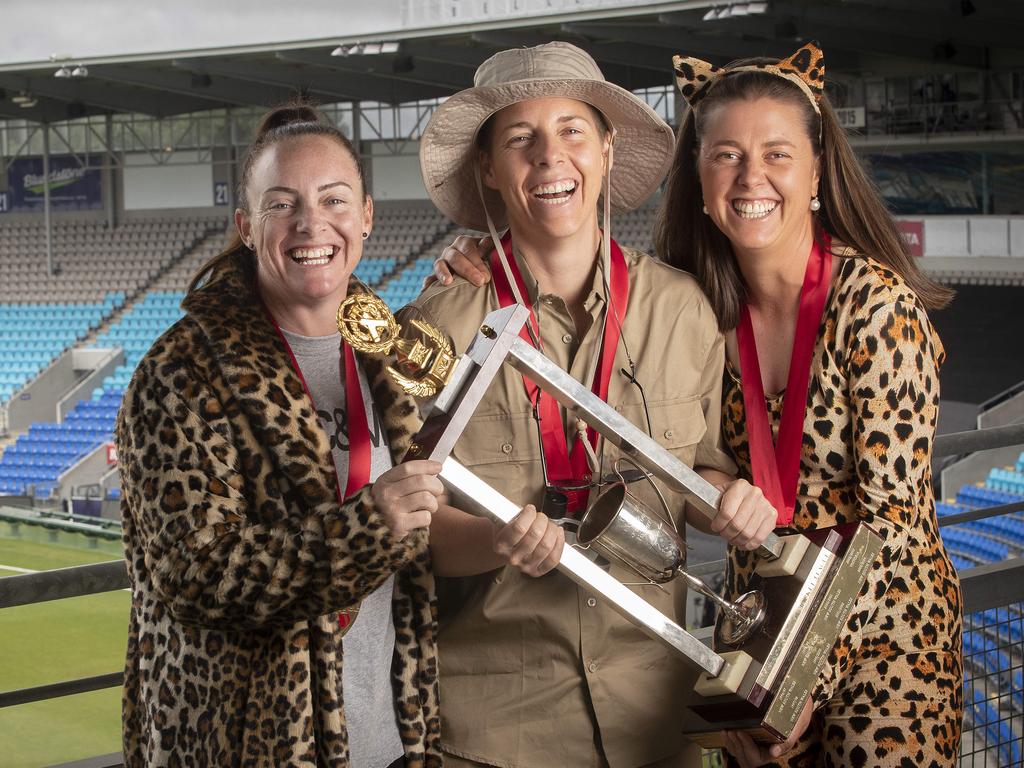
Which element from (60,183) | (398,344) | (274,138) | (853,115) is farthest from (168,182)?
(398,344)

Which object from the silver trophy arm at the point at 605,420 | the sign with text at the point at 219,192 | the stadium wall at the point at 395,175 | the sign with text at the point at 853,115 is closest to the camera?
the silver trophy arm at the point at 605,420

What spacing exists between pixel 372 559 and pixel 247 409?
0.32 m

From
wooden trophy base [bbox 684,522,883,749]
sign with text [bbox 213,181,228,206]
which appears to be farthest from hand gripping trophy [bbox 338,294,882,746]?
sign with text [bbox 213,181,228,206]

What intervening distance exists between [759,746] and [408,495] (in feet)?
2.65

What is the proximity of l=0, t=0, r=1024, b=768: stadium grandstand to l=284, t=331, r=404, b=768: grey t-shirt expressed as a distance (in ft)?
17.8

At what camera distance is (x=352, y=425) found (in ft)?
6.06

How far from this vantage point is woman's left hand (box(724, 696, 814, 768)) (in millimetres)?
1883

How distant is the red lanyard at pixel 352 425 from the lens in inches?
71.2

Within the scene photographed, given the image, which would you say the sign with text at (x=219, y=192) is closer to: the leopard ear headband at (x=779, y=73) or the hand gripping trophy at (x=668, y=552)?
the leopard ear headband at (x=779, y=73)

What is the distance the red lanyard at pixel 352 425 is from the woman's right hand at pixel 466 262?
296 millimetres

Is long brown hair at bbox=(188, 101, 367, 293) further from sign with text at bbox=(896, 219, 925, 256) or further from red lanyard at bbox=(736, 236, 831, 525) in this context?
sign with text at bbox=(896, 219, 925, 256)

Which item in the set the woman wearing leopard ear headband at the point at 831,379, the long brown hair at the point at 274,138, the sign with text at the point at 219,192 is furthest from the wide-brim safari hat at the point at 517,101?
the sign with text at the point at 219,192

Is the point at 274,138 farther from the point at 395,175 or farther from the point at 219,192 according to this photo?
the point at 219,192

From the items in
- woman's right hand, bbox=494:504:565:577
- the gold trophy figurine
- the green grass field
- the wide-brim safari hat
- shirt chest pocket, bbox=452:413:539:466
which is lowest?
the green grass field
